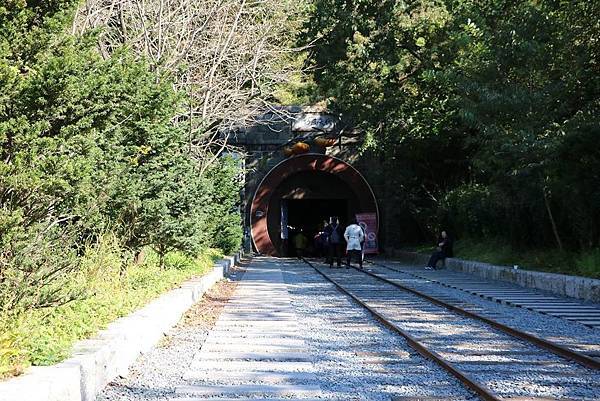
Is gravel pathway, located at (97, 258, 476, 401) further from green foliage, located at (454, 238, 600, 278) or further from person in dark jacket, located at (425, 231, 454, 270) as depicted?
person in dark jacket, located at (425, 231, 454, 270)

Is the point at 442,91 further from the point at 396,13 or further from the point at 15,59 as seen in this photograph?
the point at 15,59

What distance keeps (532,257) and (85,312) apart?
50.2 ft

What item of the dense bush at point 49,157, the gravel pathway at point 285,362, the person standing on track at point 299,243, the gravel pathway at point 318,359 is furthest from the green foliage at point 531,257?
the person standing on track at point 299,243

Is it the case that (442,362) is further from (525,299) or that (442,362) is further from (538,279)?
(538,279)

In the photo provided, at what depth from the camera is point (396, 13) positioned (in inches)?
1157

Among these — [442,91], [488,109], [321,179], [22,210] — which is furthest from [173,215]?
[321,179]

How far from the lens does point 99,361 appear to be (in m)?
6.57

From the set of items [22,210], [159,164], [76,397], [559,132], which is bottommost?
[76,397]

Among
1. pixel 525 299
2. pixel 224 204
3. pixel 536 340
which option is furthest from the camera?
pixel 224 204

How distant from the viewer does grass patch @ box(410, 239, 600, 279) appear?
17.0 meters

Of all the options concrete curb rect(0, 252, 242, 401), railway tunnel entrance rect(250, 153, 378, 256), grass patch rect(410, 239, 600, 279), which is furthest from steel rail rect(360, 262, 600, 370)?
railway tunnel entrance rect(250, 153, 378, 256)

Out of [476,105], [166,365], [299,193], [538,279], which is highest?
[476,105]

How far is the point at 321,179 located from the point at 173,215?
2360 cm

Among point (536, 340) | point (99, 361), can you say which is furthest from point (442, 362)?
point (99, 361)
